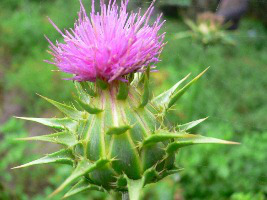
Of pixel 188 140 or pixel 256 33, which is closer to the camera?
pixel 188 140

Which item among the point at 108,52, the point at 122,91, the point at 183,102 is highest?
the point at 108,52

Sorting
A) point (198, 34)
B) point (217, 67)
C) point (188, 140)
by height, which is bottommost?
point (217, 67)

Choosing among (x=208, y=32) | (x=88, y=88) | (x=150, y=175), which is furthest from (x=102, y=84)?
(x=208, y=32)

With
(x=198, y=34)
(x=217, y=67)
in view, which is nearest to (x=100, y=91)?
(x=198, y=34)

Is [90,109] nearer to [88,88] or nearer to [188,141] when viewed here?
[88,88]

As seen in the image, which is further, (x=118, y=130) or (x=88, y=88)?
(x=88, y=88)

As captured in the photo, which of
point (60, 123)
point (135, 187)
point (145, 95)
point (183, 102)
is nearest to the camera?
point (135, 187)

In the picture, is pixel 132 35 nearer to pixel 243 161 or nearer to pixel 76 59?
pixel 76 59

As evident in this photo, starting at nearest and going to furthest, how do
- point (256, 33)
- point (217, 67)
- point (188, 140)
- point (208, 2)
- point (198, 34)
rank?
point (188, 140)
point (198, 34)
point (208, 2)
point (217, 67)
point (256, 33)
